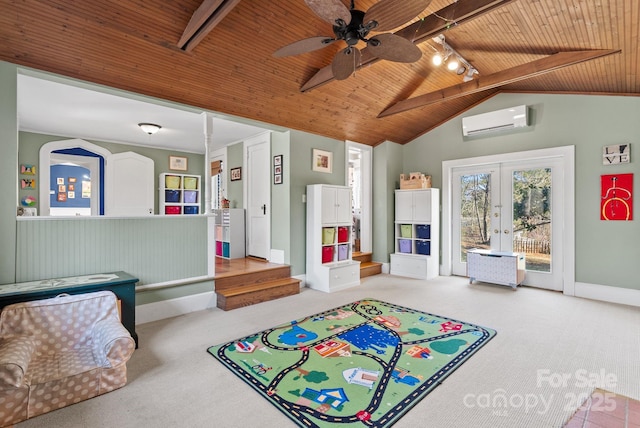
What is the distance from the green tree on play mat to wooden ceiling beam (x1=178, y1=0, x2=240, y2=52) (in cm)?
303

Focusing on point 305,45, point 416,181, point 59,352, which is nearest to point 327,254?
point 416,181

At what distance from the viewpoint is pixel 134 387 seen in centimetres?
231

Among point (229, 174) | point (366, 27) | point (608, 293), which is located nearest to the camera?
point (366, 27)

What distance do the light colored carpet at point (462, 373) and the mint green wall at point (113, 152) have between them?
3.96 meters

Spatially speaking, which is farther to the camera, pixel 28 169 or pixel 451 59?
pixel 28 169

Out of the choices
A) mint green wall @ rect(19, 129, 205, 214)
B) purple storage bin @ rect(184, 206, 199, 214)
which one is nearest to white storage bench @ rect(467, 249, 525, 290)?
purple storage bin @ rect(184, 206, 199, 214)

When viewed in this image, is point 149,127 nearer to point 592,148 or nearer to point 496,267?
point 496,267

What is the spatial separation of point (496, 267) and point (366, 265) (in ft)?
7.51

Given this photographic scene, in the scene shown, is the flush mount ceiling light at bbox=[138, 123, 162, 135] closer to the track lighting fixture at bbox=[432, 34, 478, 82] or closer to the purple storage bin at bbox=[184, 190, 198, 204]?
the purple storage bin at bbox=[184, 190, 198, 204]

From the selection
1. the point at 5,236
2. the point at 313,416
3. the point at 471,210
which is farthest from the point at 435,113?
the point at 5,236

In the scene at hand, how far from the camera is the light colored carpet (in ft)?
6.52

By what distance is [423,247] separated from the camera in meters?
6.15

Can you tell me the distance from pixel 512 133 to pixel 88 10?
5948 mm

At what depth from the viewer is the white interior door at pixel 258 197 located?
5.63m
